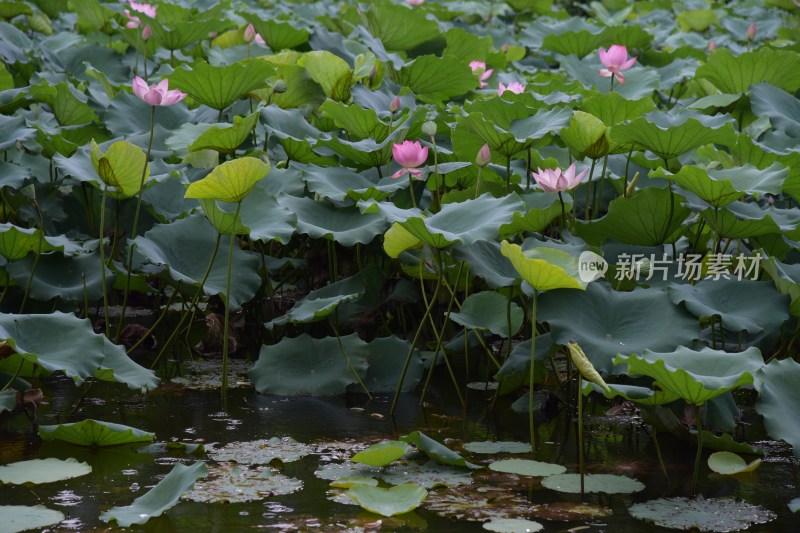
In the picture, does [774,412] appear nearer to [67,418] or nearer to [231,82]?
[67,418]

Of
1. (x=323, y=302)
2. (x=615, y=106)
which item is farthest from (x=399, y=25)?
(x=323, y=302)

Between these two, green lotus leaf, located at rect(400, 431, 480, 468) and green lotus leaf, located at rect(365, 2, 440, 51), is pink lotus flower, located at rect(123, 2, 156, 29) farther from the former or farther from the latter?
green lotus leaf, located at rect(400, 431, 480, 468)

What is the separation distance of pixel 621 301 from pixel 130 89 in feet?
6.11

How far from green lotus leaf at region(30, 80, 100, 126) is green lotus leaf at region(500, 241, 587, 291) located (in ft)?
5.22

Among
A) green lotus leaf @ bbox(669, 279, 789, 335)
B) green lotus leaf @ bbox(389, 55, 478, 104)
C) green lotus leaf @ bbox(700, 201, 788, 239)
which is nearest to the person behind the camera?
green lotus leaf @ bbox(669, 279, 789, 335)

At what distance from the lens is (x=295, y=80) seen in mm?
2896

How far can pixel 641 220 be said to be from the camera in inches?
85.3

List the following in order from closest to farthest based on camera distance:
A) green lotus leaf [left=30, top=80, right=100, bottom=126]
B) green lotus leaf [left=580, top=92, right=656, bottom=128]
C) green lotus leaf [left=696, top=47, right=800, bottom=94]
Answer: green lotus leaf [left=580, top=92, right=656, bottom=128] < green lotus leaf [left=30, top=80, right=100, bottom=126] < green lotus leaf [left=696, top=47, right=800, bottom=94]

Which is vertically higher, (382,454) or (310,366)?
(310,366)

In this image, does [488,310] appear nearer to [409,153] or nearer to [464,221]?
[464,221]

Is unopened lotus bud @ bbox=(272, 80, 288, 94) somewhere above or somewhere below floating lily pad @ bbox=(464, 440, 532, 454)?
above

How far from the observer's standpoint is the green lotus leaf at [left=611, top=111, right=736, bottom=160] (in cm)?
209

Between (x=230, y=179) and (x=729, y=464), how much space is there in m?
1.10

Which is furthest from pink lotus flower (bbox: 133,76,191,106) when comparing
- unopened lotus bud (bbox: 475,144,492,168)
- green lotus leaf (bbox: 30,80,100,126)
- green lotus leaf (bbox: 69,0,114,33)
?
green lotus leaf (bbox: 69,0,114,33)
